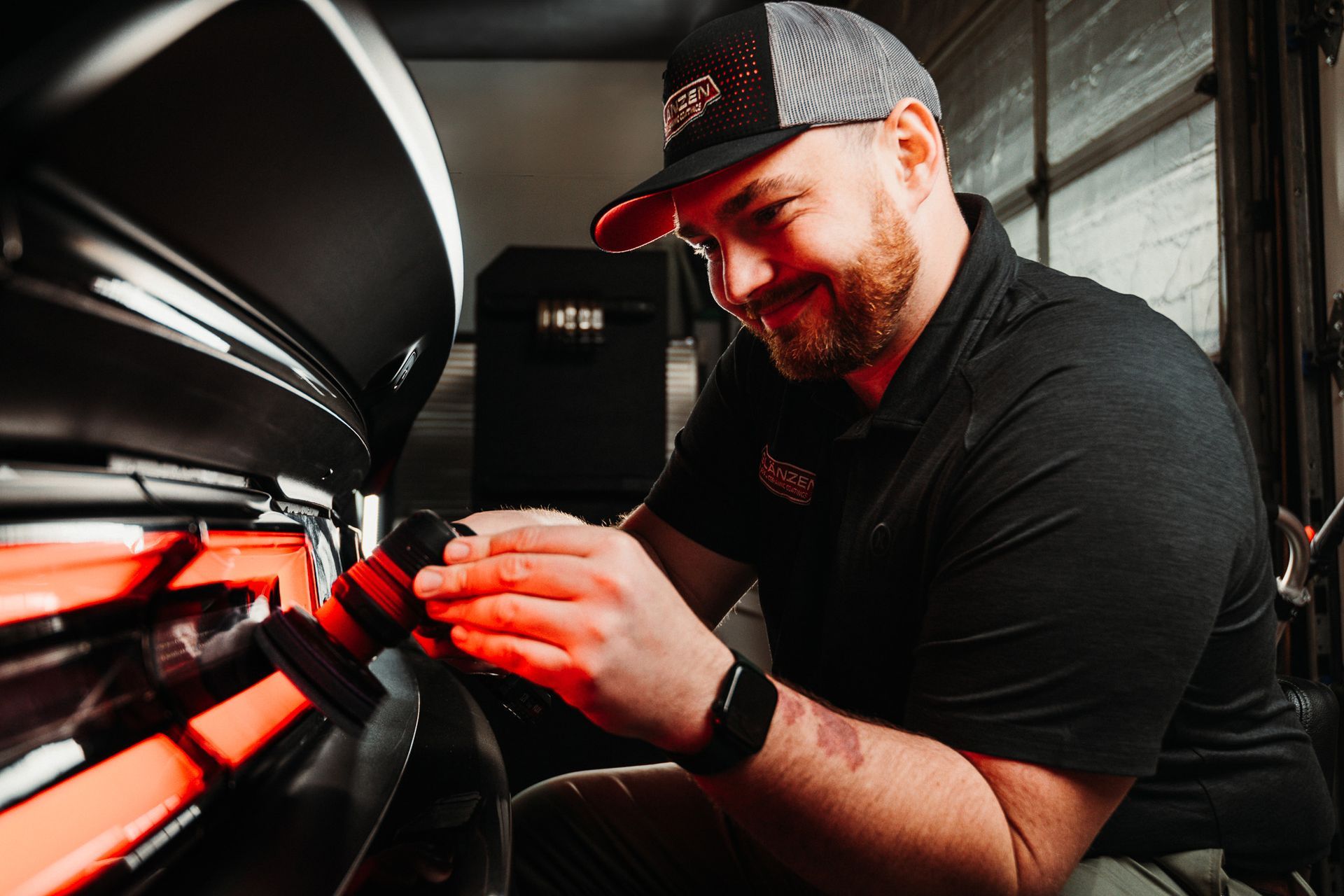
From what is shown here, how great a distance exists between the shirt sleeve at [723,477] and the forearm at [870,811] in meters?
0.59

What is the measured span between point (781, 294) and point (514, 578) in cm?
60

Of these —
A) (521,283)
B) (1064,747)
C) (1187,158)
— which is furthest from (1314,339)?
(521,283)

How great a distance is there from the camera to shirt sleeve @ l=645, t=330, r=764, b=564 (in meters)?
1.32

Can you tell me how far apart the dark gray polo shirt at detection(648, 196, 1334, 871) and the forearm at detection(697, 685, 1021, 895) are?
0.06 meters

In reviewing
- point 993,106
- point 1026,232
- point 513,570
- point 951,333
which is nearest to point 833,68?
point 951,333

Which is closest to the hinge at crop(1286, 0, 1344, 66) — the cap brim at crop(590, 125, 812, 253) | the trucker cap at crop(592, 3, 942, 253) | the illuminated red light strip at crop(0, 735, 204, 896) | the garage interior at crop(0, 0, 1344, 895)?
the garage interior at crop(0, 0, 1344, 895)

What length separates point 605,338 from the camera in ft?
9.96

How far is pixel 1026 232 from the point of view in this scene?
289cm

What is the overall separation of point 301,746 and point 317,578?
0.24 meters

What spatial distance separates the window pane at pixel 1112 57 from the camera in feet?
6.73

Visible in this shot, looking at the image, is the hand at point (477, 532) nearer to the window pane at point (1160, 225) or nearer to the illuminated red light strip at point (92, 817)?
the illuminated red light strip at point (92, 817)

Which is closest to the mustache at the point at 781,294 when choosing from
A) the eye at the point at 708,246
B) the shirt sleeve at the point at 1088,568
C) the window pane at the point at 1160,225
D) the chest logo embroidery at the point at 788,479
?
the eye at the point at 708,246

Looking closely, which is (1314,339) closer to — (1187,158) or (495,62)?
(1187,158)

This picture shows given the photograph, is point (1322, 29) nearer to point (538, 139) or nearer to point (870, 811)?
point (870, 811)
